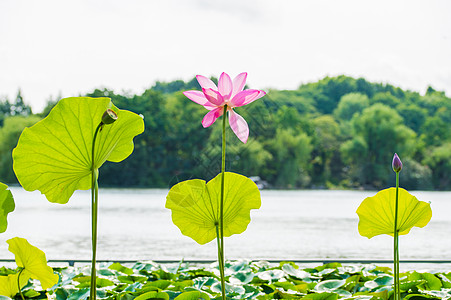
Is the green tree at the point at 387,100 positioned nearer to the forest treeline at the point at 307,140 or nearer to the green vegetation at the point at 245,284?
the forest treeline at the point at 307,140

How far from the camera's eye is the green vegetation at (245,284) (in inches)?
47.9

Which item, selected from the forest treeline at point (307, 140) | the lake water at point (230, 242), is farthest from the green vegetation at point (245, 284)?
the forest treeline at point (307, 140)

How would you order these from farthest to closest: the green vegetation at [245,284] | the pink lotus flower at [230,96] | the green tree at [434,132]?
the green tree at [434,132] → the green vegetation at [245,284] → the pink lotus flower at [230,96]

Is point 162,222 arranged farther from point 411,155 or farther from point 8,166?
point 411,155

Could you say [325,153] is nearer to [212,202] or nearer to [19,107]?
[19,107]

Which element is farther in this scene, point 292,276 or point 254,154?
point 254,154

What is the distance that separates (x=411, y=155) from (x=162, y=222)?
101 feet

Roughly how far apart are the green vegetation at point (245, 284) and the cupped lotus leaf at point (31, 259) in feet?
0.61

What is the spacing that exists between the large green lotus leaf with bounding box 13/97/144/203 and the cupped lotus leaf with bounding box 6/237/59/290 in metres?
0.14

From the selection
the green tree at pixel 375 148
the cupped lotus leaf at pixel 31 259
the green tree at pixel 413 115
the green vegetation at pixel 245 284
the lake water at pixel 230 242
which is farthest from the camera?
the green tree at pixel 413 115

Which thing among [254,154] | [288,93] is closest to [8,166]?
[254,154]

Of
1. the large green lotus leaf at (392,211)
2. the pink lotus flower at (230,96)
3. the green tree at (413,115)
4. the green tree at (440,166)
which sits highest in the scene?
the green tree at (413,115)

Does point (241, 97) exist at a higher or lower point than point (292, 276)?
higher

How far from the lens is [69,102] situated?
88 cm
